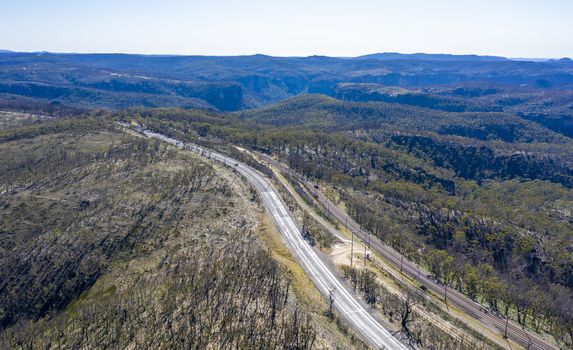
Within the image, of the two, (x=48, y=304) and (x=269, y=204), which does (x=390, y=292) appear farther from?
(x=48, y=304)

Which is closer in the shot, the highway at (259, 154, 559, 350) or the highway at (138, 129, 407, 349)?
the highway at (138, 129, 407, 349)

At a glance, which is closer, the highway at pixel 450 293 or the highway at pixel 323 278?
the highway at pixel 323 278

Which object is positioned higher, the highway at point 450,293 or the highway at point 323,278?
the highway at point 323,278

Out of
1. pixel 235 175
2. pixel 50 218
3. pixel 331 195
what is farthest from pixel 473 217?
pixel 50 218

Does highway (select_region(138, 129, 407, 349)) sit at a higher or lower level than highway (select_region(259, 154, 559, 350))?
higher

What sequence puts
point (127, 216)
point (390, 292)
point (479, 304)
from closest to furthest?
point (390, 292) → point (479, 304) → point (127, 216)
